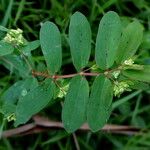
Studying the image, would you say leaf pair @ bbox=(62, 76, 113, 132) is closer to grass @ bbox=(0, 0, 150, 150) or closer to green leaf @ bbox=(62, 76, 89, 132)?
green leaf @ bbox=(62, 76, 89, 132)

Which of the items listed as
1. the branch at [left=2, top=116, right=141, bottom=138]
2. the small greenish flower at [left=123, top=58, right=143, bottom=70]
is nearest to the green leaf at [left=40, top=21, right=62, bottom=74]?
the small greenish flower at [left=123, top=58, right=143, bottom=70]

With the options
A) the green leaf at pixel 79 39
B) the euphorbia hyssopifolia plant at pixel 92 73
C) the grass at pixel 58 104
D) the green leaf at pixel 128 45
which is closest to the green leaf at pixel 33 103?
the euphorbia hyssopifolia plant at pixel 92 73

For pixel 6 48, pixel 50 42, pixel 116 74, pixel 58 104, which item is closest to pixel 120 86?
pixel 116 74

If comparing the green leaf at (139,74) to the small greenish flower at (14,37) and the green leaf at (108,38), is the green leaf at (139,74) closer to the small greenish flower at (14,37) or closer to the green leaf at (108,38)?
the green leaf at (108,38)

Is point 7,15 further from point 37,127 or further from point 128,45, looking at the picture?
point 128,45

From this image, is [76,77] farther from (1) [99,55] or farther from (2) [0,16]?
(2) [0,16]

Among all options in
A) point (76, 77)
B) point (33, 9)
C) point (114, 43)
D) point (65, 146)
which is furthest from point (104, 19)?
point (65, 146)
